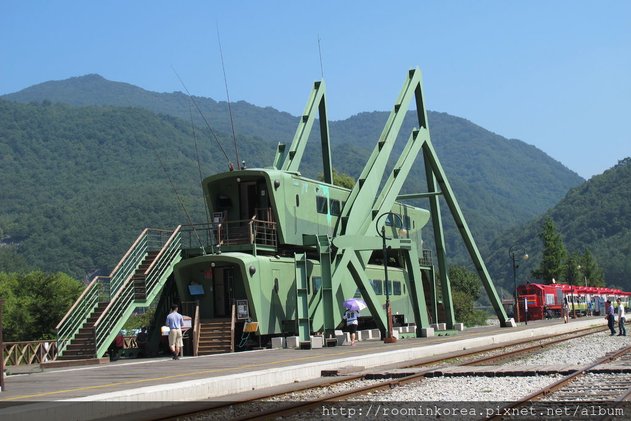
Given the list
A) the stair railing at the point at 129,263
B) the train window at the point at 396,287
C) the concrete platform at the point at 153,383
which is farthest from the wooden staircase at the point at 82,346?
the train window at the point at 396,287

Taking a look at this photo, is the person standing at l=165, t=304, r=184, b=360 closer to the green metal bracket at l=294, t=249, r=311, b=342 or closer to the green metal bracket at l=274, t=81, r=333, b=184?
the green metal bracket at l=294, t=249, r=311, b=342

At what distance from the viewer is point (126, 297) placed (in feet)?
107

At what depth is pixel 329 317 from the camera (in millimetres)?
33844

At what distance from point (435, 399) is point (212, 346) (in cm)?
1836

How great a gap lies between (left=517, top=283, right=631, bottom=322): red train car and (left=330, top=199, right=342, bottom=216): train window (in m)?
33.3

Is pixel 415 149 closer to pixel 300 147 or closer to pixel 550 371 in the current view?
pixel 300 147

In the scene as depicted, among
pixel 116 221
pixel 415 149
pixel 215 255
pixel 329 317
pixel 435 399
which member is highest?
pixel 116 221

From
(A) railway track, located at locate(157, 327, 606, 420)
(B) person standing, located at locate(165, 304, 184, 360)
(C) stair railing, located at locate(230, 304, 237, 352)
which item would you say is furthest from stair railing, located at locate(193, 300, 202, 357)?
(A) railway track, located at locate(157, 327, 606, 420)

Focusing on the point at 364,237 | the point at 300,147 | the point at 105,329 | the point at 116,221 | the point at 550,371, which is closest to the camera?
the point at 550,371

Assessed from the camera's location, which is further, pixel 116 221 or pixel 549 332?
pixel 116 221

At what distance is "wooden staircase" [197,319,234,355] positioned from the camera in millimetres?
32588

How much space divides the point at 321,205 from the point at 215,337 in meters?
8.86

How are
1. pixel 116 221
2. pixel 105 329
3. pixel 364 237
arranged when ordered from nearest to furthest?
pixel 105 329, pixel 364 237, pixel 116 221

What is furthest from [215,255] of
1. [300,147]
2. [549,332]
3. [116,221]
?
[116,221]
